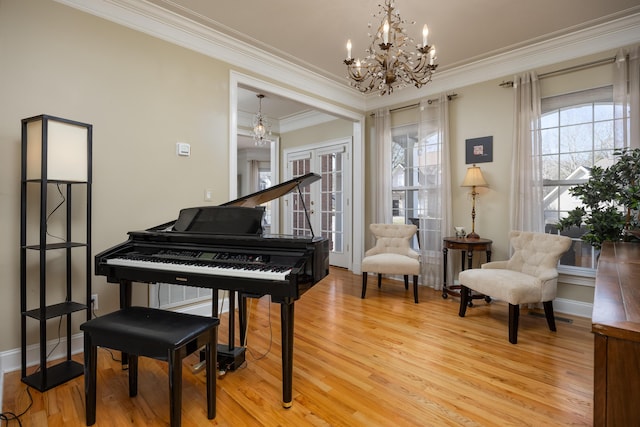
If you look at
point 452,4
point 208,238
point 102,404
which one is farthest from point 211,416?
point 452,4

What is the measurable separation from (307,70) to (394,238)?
92.3 inches

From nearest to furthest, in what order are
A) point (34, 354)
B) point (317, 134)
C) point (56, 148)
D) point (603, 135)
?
1. point (56, 148)
2. point (34, 354)
3. point (603, 135)
4. point (317, 134)

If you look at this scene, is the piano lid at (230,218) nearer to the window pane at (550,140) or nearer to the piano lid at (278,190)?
the piano lid at (278,190)

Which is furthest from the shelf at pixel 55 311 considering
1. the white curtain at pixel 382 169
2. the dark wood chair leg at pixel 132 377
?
the white curtain at pixel 382 169

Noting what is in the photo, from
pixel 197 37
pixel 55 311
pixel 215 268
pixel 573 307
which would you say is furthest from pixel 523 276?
pixel 197 37

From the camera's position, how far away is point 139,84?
2730 mm

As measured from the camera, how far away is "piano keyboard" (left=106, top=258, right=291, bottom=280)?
1.70m

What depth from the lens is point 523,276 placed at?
2947mm

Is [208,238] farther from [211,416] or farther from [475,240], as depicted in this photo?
[475,240]

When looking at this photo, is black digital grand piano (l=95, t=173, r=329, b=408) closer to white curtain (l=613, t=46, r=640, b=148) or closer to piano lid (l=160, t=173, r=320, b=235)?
piano lid (l=160, t=173, r=320, b=235)

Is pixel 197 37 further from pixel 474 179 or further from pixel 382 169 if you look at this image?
pixel 474 179

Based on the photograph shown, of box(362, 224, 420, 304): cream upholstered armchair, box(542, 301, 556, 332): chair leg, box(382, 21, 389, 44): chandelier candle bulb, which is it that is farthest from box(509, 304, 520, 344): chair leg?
box(382, 21, 389, 44): chandelier candle bulb

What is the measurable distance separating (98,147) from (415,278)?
10.6ft

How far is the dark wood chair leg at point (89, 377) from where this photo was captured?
1582mm
